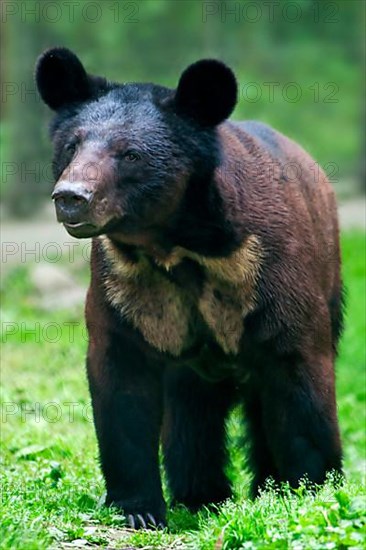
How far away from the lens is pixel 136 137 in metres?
6.18

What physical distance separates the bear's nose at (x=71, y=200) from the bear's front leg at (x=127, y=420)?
3.49ft

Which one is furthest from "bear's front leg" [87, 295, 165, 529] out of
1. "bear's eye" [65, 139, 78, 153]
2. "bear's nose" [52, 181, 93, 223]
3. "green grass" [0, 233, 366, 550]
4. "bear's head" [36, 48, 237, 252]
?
"bear's nose" [52, 181, 93, 223]

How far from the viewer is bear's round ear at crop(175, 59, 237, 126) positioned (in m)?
6.34

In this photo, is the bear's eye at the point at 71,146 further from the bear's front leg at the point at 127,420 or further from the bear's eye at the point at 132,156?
the bear's front leg at the point at 127,420

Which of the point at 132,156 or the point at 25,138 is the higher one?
the point at 25,138

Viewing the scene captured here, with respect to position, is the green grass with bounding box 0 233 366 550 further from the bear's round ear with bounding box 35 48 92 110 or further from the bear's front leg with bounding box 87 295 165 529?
the bear's round ear with bounding box 35 48 92 110

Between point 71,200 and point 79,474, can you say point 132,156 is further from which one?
point 79,474

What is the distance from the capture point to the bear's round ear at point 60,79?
6465 mm

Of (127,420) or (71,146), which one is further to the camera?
(127,420)

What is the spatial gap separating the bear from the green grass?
0.41 metres

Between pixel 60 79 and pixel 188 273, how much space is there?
1.13 metres
